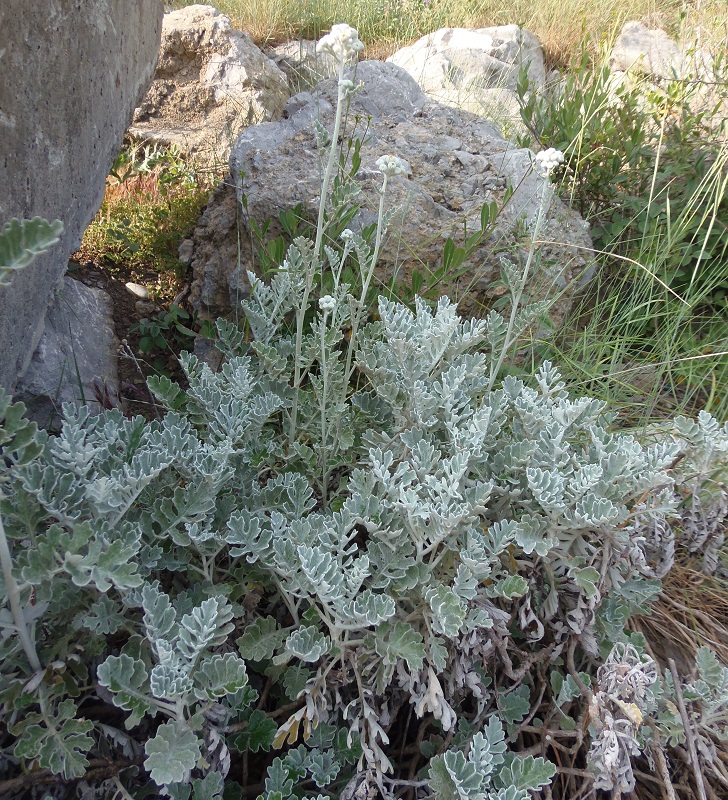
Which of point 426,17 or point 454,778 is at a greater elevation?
point 426,17

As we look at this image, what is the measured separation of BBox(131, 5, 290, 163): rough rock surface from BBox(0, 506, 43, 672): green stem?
380 cm

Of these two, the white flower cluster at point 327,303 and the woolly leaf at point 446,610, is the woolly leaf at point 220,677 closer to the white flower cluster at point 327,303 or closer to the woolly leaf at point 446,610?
the woolly leaf at point 446,610

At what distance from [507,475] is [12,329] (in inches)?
50.0

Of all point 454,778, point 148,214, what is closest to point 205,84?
point 148,214

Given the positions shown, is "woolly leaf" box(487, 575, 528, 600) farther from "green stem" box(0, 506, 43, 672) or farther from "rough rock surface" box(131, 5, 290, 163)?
"rough rock surface" box(131, 5, 290, 163)

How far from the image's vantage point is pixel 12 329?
5.37 ft

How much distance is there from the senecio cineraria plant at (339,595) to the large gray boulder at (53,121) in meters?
0.46

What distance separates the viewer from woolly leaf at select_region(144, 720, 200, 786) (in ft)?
3.40

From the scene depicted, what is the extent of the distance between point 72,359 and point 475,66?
17.4 feet

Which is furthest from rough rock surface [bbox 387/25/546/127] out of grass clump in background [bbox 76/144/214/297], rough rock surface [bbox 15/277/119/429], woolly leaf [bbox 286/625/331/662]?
woolly leaf [bbox 286/625/331/662]

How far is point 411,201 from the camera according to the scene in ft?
8.81

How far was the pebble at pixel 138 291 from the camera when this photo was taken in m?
3.03

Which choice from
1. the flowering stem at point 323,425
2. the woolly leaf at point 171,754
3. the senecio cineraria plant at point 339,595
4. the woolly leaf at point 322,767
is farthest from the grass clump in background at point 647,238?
the woolly leaf at point 171,754

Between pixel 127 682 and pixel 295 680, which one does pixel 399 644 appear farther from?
pixel 127 682
